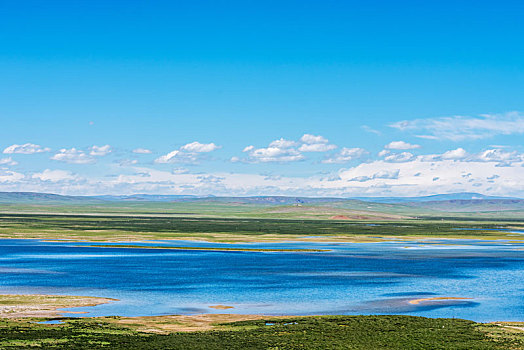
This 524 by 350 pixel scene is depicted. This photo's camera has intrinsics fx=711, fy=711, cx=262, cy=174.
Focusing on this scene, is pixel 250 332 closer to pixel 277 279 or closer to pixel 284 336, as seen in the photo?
pixel 284 336

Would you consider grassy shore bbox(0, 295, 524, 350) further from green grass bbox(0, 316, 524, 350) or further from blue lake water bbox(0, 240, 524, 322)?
blue lake water bbox(0, 240, 524, 322)

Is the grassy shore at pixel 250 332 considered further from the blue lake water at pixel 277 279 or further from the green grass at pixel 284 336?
the blue lake water at pixel 277 279

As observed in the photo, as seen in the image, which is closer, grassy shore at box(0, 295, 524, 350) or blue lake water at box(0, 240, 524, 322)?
grassy shore at box(0, 295, 524, 350)

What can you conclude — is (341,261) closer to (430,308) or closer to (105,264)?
(105,264)

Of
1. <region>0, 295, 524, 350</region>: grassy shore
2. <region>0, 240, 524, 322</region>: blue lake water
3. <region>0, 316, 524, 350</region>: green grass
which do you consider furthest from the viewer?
<region>0, 240, 524, 322</region>: blue lake water

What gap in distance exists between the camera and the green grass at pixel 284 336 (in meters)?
40.7

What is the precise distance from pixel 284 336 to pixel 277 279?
101ft

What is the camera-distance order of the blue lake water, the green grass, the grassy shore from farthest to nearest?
the blue lake water, the grassy shore, the green grass

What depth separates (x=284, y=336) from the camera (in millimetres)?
43438

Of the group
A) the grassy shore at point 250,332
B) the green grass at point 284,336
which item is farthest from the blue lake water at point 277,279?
the green grass at point 284,336

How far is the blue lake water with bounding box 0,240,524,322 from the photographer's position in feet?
183

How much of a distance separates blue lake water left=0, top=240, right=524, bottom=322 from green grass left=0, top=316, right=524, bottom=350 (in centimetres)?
518

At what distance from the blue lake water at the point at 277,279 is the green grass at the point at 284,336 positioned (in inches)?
204

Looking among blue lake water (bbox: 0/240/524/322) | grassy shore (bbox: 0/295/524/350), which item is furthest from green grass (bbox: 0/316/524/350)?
blue lake water (bbox: 0/240/524/322)
